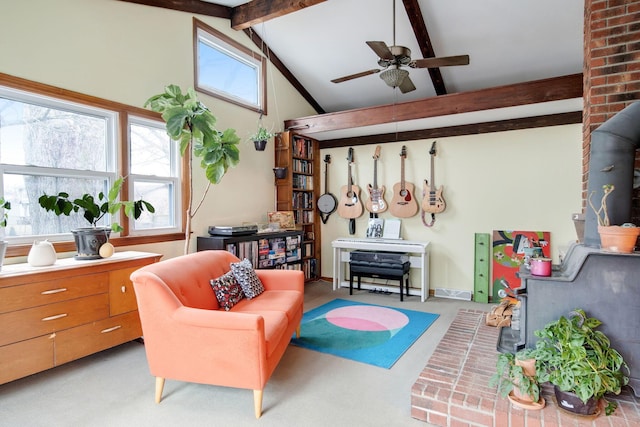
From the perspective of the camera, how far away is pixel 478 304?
4.48 meters

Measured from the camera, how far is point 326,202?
5648 mm

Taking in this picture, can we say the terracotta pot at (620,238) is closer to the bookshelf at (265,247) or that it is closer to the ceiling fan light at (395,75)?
the ceiling fan light at (395,75)

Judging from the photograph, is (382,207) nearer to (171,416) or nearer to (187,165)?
(187,165)

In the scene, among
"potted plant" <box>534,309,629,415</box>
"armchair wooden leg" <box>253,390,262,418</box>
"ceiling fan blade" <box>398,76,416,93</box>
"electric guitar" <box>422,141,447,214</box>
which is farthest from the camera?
"electric guitar" <box>422,141,447,214</box>

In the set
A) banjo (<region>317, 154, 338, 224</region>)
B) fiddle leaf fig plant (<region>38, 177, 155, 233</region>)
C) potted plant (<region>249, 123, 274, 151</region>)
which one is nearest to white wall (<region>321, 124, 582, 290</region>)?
banjo (<region>317, 154, 338, 224</region>)

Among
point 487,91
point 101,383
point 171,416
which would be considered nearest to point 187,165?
point 101,383

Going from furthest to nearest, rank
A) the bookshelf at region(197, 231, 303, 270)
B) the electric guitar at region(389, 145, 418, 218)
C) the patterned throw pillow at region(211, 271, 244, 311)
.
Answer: the electric guitar at region(389, 145, 418, 218) < the bookshelf at region(197, 231, 303, 270) < the patterned throw pillow at region(211, 271, 244, 311)

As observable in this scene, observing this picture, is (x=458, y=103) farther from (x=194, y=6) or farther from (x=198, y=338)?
(x=198, y=338)

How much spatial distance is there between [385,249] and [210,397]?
3.17m

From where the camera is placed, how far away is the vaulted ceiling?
350 cm

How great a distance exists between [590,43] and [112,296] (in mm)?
4099

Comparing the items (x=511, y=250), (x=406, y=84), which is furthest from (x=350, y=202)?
(x=406, y=84)

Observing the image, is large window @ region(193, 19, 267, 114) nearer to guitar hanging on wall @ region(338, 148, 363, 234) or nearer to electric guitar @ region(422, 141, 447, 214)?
guitar hanging on wall @ region(338, 148, 363, 234)

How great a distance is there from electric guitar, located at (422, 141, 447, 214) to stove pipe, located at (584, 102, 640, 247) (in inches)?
103
